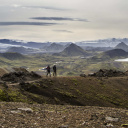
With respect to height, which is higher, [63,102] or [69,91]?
[69,91]

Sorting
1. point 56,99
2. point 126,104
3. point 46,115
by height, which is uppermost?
point 46,115

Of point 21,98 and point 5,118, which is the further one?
point 21,98

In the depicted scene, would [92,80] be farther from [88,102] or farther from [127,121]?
[127,121]

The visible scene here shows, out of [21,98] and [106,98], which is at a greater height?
[21,98]

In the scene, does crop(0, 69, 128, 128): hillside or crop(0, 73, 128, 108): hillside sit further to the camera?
crop(0, 73, 128, 108): hillside

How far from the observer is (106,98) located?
52719 mm

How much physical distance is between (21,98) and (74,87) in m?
19.4

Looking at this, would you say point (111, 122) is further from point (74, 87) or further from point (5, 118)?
point (74, 87)

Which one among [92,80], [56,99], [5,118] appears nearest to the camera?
[5,118]

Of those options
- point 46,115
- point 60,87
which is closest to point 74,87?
point 60,87

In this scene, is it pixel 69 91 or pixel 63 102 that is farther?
pixel 69 91

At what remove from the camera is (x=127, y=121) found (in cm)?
2122

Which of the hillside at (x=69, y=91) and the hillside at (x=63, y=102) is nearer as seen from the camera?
the hillside at (x=63, y=102)

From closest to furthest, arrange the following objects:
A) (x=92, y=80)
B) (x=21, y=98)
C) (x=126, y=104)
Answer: (x=21, y=98) < (x=126, y=104) < (x=92, y=80)
